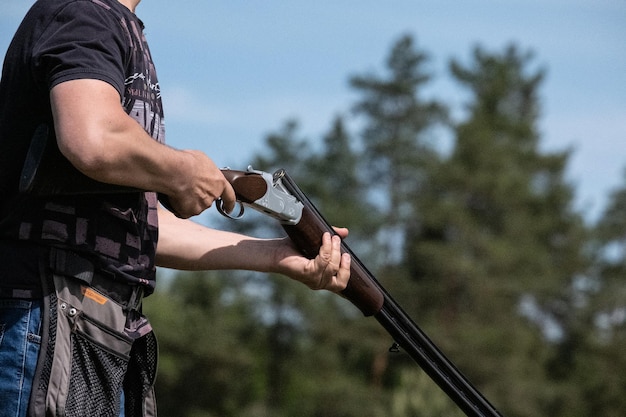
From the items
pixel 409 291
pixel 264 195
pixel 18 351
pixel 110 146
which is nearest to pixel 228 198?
pixel 264 195

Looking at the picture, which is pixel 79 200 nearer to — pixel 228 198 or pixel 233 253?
pixel 228 198

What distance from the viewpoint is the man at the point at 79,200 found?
3035 millimetres

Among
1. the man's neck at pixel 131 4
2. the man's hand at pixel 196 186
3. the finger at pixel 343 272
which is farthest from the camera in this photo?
the finger at pixel 343 272

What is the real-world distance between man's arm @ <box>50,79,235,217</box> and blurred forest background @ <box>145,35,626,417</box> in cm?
3921

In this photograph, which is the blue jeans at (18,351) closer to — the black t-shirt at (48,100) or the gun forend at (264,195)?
the black t-shirt at (48,100)

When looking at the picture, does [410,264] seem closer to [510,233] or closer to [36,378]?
[510,233]

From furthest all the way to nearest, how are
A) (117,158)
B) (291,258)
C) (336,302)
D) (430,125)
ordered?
(430,125)
(336,302)
(291,258)
(117,158)

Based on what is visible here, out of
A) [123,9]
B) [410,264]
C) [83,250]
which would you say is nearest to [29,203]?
[83,250]

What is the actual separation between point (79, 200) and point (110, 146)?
302mm

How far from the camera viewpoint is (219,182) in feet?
11.2

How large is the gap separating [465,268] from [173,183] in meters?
42.4

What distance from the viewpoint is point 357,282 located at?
428 centimetres

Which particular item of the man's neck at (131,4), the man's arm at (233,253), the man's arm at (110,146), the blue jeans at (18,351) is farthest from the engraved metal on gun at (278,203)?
the blue jeans at (18,351)

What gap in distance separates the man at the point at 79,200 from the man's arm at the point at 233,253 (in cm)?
57
